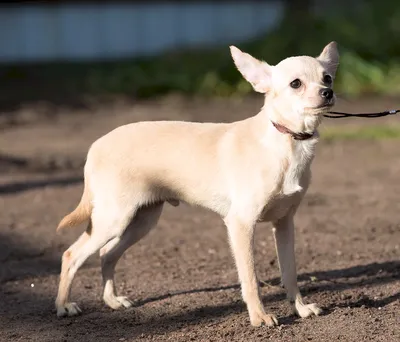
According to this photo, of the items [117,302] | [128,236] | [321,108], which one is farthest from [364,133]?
[321,108]

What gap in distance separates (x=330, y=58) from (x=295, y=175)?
735mm

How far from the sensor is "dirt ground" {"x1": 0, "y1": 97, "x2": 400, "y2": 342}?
5078 mm

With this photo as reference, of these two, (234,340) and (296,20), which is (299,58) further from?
(296,20)

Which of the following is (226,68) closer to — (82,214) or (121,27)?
(121,27)

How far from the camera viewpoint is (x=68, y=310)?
17.8 feet

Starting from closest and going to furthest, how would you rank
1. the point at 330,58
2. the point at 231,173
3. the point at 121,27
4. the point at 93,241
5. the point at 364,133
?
1. the point at 231,173
2. the point at 330,58
3. the point at 93,241
4. the point at 364,133
5. the point at 121,27

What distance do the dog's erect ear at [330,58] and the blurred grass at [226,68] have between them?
31.7 feet

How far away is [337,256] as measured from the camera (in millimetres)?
6621

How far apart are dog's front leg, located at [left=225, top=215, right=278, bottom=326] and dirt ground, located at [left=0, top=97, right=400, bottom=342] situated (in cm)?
12

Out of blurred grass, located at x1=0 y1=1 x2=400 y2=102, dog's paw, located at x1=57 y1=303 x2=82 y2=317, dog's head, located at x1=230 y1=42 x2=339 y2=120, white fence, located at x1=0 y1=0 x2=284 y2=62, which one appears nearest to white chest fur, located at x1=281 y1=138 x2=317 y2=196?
dog's head, located at x1=230 y1=42 x2=339 y2=120

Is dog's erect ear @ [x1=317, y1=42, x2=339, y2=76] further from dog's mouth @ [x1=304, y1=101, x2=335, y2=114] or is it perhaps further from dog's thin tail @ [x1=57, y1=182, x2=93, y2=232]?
dog's thin tail @ [x1=57, y1=182, x2=93, y2=232]

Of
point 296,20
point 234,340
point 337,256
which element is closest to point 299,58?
point 234,340

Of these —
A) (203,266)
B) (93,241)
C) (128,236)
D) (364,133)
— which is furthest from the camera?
(364,133)

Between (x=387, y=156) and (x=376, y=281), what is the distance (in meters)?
4.95
